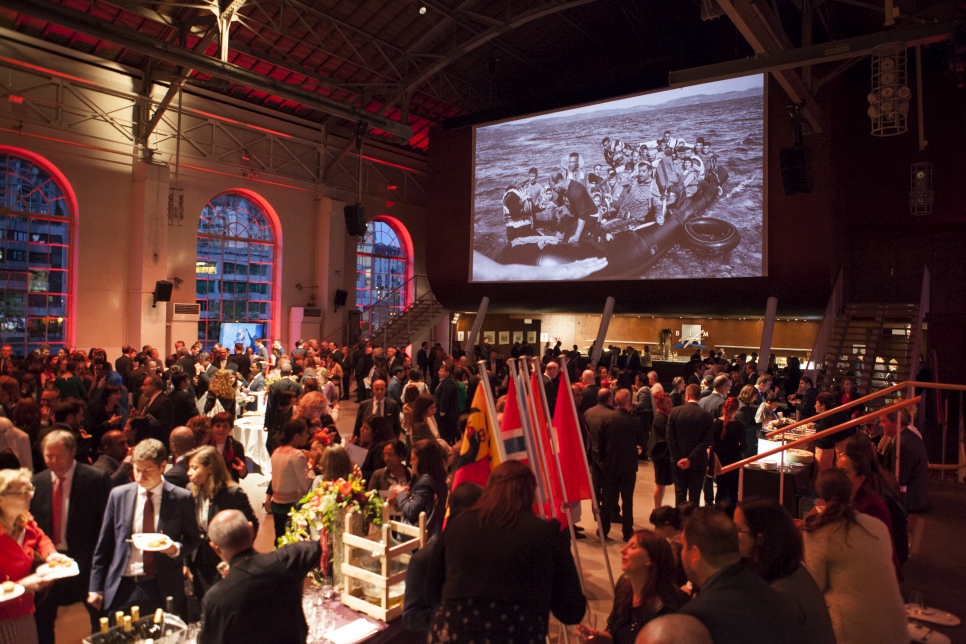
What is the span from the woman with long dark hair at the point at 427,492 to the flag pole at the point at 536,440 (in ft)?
2.05

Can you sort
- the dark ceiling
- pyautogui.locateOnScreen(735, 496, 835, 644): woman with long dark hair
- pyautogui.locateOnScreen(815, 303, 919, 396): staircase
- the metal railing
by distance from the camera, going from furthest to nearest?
the dark ceiling < pyautogui.locateOnScreen(815, 303, 919, 396): staircase < the metal railing < pyautogui.locateOnScreen(735, 496, 835, 644): woman with long dark hair

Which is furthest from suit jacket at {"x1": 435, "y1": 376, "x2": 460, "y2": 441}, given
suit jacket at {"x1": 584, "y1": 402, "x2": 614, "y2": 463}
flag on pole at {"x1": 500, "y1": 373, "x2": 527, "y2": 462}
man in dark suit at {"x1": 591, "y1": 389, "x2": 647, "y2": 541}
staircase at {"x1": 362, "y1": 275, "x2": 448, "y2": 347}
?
staircase at {"x1": 362, "y1": 275, "x2": 448, "y2": 347}

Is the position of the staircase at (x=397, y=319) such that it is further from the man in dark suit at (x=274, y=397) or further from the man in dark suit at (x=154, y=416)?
the man in dark suit at (x=154, y=416)

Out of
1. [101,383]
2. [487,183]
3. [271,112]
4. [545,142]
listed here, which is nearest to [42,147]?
[271,112]

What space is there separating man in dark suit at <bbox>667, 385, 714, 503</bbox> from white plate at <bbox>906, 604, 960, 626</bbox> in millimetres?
1986

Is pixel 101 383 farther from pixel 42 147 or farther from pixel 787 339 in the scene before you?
pixel 787 339

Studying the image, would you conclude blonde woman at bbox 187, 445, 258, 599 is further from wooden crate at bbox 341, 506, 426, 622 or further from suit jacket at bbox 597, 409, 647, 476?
suit jacket at bbox 597, 409, 647, 476

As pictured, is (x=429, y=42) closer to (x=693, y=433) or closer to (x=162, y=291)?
(x=162, y=291)

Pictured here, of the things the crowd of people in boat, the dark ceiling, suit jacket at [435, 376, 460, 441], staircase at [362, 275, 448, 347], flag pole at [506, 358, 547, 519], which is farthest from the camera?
staircase at [362, 275, 448, 347]

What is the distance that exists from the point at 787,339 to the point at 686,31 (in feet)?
29.7

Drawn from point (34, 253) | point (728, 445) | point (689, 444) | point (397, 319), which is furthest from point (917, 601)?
point (397, 319)

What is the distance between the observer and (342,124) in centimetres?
1900

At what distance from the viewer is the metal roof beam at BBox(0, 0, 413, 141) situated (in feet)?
32.6

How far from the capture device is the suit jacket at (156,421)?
19.0 feet
